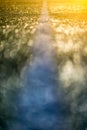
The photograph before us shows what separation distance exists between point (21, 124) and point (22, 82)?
6.99 feet

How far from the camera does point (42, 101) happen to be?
6.98m

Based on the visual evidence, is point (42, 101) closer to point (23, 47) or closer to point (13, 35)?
point (23, 47)

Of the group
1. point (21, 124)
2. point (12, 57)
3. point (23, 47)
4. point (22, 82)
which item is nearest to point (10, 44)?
point (23, 47)

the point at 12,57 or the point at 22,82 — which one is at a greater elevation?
the point at 12,57

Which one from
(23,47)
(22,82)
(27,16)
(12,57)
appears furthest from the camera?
(27,16)

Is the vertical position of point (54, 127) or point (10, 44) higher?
point (10, 44)

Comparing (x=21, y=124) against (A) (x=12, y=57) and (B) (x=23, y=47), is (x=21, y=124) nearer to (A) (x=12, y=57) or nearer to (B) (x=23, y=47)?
(A) (x=12, y=57)

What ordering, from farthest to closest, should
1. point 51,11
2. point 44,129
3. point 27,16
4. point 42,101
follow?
point 51,11 → point 27,16 → point 42,101 → point 44,129

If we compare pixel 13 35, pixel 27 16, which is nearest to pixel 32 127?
pixel 13 35

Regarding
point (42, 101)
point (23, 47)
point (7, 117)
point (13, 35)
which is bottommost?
point (7, 117)

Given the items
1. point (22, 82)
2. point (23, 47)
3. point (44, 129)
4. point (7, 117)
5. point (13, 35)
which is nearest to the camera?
point (44, 129)

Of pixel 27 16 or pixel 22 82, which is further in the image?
pixel 27 16

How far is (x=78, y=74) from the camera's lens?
28.6ft

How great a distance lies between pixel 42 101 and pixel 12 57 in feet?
10.4
